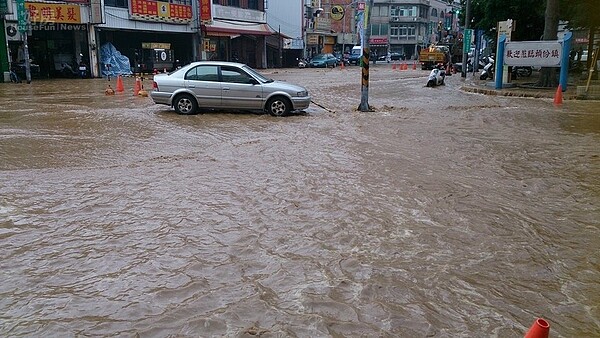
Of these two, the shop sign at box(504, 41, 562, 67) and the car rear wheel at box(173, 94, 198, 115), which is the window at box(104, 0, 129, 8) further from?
the shop sign at box(504, 41, 562, 67)

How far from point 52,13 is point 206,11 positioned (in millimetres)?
11957

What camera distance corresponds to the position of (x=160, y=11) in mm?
36562

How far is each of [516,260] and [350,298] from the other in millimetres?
1741

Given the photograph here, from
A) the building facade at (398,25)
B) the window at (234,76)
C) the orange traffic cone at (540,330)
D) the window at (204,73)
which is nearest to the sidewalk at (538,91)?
the window at (234,76)

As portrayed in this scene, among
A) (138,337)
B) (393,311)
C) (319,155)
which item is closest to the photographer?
(138,337)

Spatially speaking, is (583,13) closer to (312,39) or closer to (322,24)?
(312,39)

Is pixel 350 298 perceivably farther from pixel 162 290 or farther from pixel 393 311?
pixel 162 290

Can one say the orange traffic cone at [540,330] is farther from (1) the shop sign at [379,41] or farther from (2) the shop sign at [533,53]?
(1) the shop sign at [379,41]

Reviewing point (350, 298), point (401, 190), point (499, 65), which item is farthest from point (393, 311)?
point (499, 65)

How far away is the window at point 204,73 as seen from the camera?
14.0 meters

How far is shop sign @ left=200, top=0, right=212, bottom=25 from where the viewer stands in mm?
38906

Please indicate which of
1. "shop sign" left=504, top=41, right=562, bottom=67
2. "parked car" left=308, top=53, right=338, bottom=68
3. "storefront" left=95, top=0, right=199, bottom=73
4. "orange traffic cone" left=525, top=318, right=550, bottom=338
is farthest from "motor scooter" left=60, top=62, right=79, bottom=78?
"orange traffic cone" left=525, top=318, right=550, bottom=338

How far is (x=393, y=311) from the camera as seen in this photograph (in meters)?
3.87

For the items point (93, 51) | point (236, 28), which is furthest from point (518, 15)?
point (93, 51)
